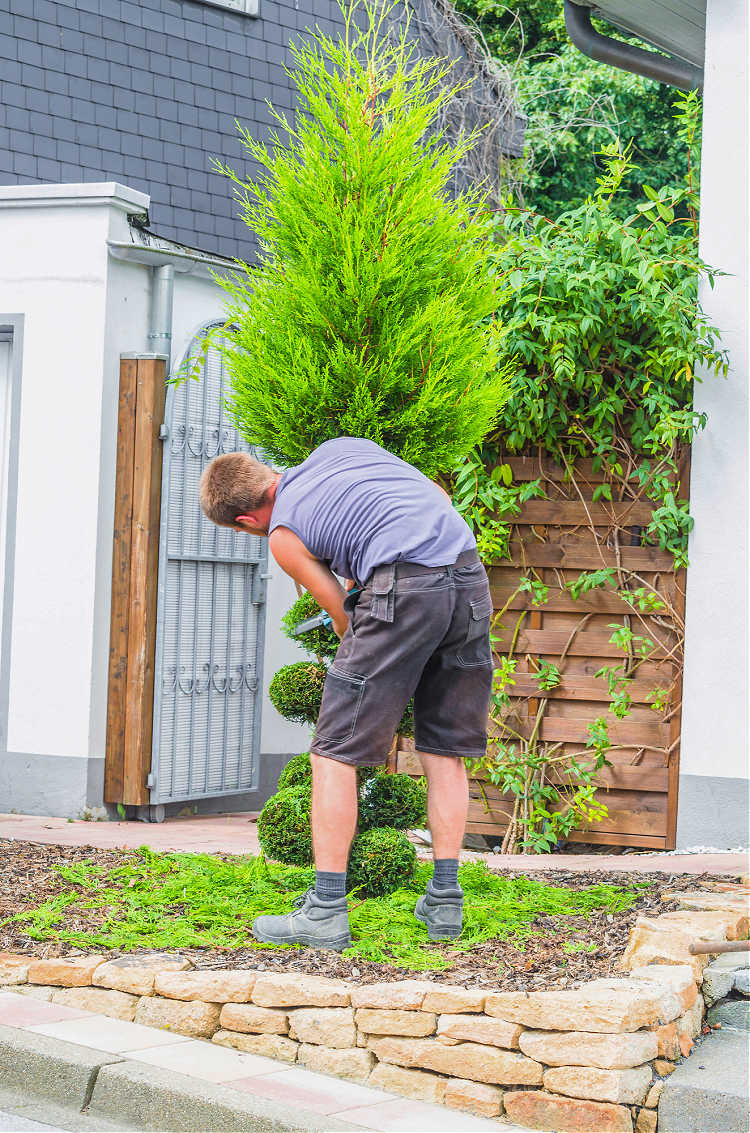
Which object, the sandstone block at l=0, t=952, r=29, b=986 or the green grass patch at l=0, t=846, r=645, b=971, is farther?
the green grass patch at l=0, t=846, r=645, b=971

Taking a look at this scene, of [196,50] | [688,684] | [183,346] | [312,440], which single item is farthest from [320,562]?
[196,50]

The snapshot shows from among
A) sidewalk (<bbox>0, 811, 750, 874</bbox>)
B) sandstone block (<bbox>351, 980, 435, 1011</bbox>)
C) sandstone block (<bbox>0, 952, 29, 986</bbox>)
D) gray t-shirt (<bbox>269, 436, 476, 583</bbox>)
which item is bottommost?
sidewalk (<bbox>0, 811, 750, 874</bbox>)

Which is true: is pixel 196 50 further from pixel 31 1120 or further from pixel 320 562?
pixel 31 1120

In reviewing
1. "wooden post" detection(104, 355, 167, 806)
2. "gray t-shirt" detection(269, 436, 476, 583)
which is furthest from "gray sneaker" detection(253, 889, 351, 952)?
"wooden post" detection(104, 355, 167, 806)

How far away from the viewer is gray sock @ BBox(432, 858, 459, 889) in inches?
165

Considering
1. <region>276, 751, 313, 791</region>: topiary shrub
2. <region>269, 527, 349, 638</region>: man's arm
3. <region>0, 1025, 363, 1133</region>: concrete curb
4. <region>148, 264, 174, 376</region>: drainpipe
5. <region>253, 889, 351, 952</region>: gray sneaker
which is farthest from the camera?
<region>148, 264, 174, 376</region>: drainpipe

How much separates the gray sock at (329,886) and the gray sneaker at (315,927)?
1cm

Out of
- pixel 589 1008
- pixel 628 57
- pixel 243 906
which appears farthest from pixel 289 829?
pixel 628 57

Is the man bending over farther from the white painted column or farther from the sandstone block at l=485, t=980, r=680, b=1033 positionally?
the white painted column

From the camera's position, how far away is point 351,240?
4.76m

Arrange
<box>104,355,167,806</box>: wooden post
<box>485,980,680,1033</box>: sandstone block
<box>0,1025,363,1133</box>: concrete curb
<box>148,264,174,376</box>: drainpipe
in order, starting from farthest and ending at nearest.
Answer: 1. <box>148,264,174,376</box>: drainpipe
2. <box>104,355,167,806</box>: wooden post
3. <box>485,980,680,1033</box>: sandstone block
4. <box>0,1025,363,1133</box>: concrete curb

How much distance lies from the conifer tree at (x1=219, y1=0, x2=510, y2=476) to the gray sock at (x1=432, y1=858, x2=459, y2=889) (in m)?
1.60

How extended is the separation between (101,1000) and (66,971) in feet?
0.61

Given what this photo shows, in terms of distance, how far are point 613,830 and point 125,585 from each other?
9.98 ft
